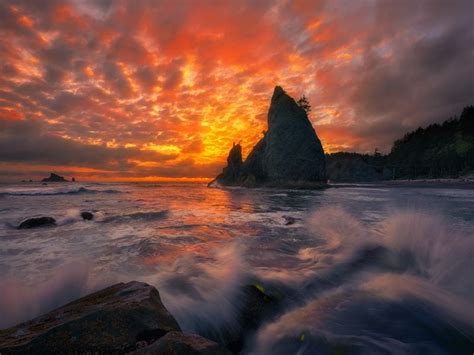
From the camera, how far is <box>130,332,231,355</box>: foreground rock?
1998 millimetres

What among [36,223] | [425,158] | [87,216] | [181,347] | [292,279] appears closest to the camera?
[181,347]

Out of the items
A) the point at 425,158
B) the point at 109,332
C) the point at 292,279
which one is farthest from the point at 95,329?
the point at 425,158

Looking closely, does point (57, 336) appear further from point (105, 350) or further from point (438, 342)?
point (438, 342)

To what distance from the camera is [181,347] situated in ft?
6.67

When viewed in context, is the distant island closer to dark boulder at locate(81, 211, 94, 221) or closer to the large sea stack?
the large sea stack

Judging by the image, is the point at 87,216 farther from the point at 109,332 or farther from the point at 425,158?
the point at 425,158

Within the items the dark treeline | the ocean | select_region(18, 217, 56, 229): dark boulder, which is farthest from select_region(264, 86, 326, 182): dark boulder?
the dark treeline

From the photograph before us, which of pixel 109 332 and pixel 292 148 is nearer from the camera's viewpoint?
pixel 109 332

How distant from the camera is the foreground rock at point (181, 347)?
78.7 inches

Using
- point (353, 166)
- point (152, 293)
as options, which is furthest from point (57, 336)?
point (353, 166)

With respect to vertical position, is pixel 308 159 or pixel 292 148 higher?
pixel 292 148

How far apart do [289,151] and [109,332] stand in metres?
68.7

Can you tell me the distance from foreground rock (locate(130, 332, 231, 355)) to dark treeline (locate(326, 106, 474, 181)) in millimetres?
148448

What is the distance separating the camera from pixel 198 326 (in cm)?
368
